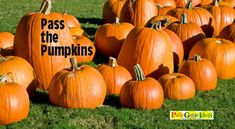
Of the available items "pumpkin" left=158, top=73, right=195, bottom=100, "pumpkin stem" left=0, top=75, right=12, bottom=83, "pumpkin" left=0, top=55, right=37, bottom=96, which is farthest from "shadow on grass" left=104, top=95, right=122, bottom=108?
"pumpkin stem" left=0, top=75, right=12, bottom=83

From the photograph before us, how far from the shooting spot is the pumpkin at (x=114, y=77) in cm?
677

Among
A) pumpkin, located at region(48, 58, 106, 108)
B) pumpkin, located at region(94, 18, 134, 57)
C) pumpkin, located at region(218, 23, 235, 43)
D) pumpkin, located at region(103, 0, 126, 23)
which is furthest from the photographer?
pumpkin, located at region(103, 0, 126, 23)

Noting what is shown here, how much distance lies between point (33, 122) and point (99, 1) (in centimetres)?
1072

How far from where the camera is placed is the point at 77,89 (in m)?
6.23

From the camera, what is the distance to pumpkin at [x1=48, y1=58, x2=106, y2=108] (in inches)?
245

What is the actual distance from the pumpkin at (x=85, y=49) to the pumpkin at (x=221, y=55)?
187 cm

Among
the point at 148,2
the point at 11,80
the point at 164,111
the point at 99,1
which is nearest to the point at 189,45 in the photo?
the point at 148,2

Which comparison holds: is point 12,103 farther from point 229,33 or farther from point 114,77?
point 229,33

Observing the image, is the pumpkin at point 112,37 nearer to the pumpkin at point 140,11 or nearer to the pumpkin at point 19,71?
the pumpkin at point 140,11

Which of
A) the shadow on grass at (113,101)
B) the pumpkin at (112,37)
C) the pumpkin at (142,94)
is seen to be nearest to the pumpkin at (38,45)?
the shadow on grass at (113,101)

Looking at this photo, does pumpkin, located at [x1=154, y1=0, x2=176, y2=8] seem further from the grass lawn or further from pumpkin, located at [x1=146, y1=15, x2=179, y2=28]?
the grass lawn

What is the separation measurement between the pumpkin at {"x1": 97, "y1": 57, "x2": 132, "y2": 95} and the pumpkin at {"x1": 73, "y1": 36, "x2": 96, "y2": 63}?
1.43 m

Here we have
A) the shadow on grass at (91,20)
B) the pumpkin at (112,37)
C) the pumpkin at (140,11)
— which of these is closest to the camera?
the pumpkin at (112,37)

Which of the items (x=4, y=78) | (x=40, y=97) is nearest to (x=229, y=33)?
(x=40, y=97)
